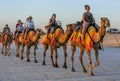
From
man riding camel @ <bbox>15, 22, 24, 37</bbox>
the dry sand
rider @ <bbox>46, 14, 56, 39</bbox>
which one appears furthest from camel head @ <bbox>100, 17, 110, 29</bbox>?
the dry sand

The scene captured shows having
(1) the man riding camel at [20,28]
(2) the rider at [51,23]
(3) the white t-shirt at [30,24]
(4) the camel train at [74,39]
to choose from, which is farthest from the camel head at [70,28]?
(1) the man riding camel at [20,28]

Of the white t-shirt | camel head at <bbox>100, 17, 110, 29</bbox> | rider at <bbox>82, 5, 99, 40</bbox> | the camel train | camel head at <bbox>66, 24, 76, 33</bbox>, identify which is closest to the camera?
camel head at <bbox>100, 17, 110, 29</bbox>

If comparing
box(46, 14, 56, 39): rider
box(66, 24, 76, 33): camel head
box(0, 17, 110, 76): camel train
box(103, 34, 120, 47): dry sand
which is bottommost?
box(103, 34, 120, 47): dry sand

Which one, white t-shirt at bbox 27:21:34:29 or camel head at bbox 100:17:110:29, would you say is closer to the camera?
camel head at bbox 100:17:110:29

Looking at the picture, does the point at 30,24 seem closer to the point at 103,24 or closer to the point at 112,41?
the point at 103,24

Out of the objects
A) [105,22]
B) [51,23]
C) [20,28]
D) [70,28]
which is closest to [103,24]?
[105,22]

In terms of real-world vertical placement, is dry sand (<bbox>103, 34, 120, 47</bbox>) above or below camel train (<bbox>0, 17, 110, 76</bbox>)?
below

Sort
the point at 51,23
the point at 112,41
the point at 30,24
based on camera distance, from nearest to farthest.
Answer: the point at 51,23 < the point at 30,24 < the point at 112,41

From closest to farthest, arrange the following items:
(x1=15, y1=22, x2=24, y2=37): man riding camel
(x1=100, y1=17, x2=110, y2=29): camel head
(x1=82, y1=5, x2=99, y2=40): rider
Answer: (x1=100, y1=17, x2=110, y2=29): camel head → (x1=82, y1=5, x2=99, y2=40): rider → (x1=15, y1=22, x2=24, y2=37): man riding camel

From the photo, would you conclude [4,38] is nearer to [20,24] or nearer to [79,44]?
[20,24]

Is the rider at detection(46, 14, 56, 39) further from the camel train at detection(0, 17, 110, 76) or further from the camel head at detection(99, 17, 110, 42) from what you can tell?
the camel head at detection(99, 17, 110, 42)

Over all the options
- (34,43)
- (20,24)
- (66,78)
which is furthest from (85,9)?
(20,24)

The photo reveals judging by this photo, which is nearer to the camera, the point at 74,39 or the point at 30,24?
the point at 74,39

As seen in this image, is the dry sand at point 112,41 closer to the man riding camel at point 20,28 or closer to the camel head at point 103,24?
the man riding camel at point 20,28
